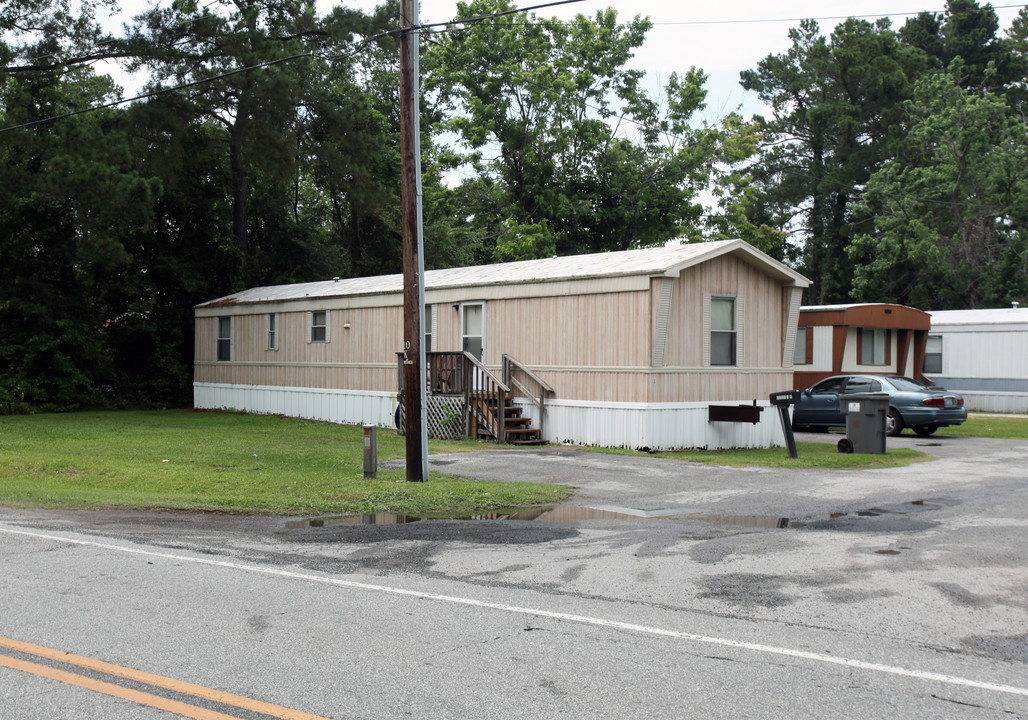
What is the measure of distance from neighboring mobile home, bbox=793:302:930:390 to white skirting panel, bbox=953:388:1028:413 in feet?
8.64

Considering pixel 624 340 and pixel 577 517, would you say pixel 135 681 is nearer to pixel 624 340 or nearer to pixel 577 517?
pixel 577 517

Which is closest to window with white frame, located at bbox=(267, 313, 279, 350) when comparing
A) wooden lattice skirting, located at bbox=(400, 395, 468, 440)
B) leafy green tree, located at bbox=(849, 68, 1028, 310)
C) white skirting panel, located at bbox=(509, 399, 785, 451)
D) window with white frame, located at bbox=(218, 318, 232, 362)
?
window with white frame, located at bbox=(218, 318, 232, 362)

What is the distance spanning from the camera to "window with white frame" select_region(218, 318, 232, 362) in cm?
3128

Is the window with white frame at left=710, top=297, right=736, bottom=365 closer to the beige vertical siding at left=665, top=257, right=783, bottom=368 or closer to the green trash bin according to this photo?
the beige vertical siding at left=665, top=257, right=783, bottom=368

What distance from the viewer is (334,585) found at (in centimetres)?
779

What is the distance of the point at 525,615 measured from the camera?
22.3ft

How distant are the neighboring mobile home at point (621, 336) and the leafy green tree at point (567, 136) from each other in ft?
48.3

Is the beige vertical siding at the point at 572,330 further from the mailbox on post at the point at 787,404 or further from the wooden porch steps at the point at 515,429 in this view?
the mailbox on post at the point at 787,404

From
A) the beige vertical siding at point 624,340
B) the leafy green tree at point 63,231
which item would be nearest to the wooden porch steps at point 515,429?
the beige vertical siding at point 624,340

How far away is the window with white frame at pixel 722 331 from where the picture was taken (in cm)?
2039

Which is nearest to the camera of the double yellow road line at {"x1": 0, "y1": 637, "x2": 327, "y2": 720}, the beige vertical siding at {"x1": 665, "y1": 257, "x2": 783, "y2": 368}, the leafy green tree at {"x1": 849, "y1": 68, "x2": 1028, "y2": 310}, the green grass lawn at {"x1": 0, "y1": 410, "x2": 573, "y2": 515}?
the double yellow road line at {"x1": 0, "y1": 637, "x2": 327, "y2": 720}

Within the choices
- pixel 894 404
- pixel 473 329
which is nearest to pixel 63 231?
pixel 473 329

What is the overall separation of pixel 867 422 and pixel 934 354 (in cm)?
1486

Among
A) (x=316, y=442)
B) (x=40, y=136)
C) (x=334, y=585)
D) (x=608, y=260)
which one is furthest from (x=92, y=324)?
(x=334, y=585)
